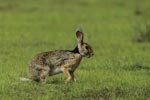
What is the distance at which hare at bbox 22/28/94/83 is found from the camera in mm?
12266

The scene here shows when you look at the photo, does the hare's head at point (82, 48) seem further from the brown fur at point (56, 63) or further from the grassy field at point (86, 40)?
the grassy field at point (86, 40)

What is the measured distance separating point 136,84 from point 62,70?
4.86ft

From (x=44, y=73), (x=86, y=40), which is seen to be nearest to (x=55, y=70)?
(x=44, y=73)

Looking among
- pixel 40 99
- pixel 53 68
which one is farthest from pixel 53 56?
pixel 40 99

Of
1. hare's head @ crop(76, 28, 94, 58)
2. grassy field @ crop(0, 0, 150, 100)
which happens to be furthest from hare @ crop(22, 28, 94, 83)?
grassy field @ crop(0, 0, 150, 100)

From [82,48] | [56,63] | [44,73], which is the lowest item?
[44,73]

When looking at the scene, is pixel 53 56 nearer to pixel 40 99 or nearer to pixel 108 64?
pixel 40 99

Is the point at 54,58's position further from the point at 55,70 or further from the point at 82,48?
the point at 82,48

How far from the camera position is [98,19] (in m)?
27.2

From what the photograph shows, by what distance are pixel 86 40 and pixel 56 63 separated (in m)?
8.10

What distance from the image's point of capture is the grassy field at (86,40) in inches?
470

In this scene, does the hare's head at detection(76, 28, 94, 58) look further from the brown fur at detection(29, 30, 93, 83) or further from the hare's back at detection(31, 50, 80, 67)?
the hare's back at detection(31, 50, 80, 67)

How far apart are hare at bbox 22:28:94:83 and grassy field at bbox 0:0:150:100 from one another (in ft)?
0.68

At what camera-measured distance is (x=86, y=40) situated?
2050cm
